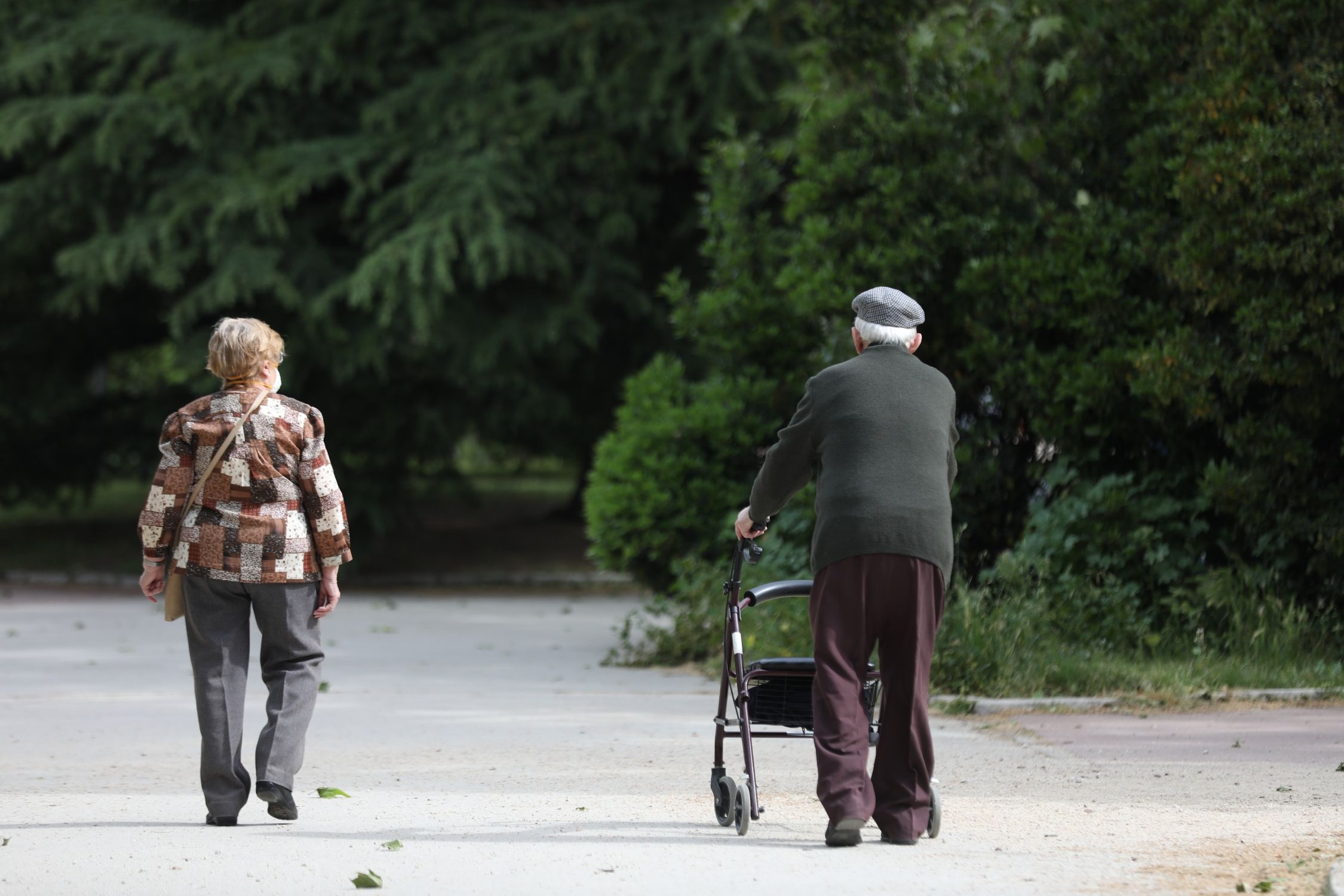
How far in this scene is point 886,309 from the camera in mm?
5723

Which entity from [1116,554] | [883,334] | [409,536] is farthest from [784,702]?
[409,536]

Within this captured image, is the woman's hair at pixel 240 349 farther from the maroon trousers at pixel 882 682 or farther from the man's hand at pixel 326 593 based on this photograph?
the maroon trousers at pixel 882 682

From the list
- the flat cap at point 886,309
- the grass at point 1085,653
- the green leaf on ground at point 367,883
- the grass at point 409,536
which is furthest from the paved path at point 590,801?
the grass at point 409,536

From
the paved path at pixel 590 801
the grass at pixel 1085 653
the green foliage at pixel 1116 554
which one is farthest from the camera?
the green foliage at pixel 1116 554

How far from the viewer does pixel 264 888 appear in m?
5.01

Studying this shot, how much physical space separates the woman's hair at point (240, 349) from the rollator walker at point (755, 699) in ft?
5.83

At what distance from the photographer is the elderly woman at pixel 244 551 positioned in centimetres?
587

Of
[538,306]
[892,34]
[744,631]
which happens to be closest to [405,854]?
[744,631]

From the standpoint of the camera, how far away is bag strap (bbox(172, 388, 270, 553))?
230 inches

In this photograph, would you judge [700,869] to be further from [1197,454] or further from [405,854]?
A: [1197,454]

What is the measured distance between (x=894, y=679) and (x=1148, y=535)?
5145 millimetres

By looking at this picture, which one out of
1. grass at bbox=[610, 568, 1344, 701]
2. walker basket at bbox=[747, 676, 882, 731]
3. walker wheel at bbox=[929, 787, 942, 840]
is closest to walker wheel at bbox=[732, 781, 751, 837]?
walker basket at bbox=[747, 676, 882, 731]

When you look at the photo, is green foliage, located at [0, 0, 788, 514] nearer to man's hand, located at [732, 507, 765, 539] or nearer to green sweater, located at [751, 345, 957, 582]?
man's hand, located at [732, 507, 765, 539]

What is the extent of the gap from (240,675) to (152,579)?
0.44 m
